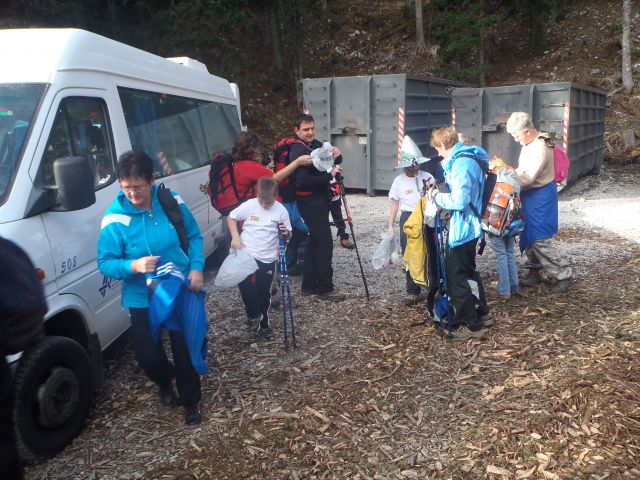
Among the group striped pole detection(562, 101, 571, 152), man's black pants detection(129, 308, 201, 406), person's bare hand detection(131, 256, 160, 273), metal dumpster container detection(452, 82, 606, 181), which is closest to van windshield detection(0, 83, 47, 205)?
person's bare hand detection(131, 256, 160, 273)

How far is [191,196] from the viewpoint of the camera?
20.8ft

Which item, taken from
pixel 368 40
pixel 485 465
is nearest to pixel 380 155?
pixel 485 465

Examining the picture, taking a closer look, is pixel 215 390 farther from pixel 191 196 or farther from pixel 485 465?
pixel 191 196

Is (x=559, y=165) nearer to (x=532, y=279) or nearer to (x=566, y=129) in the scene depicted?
(x=532, y=279)

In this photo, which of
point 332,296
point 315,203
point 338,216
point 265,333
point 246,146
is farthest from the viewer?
point 338,216

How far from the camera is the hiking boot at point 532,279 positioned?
6.36m

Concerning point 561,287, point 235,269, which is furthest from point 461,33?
point 235,269

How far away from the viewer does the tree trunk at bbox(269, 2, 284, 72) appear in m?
22.8

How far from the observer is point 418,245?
5.27 metres

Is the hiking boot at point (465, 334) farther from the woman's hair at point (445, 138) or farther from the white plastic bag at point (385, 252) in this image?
the woman's hair at point (445, 138)

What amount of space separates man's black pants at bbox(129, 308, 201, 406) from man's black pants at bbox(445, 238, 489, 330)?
2340 millimetres

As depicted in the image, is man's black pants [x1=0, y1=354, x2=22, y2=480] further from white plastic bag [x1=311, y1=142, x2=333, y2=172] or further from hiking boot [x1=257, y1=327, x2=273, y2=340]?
white plastic bag [x1=311, y1=142, x2=333, y2=172]

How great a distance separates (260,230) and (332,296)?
150cm

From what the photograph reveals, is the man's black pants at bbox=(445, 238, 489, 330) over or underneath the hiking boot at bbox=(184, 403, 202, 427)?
over
